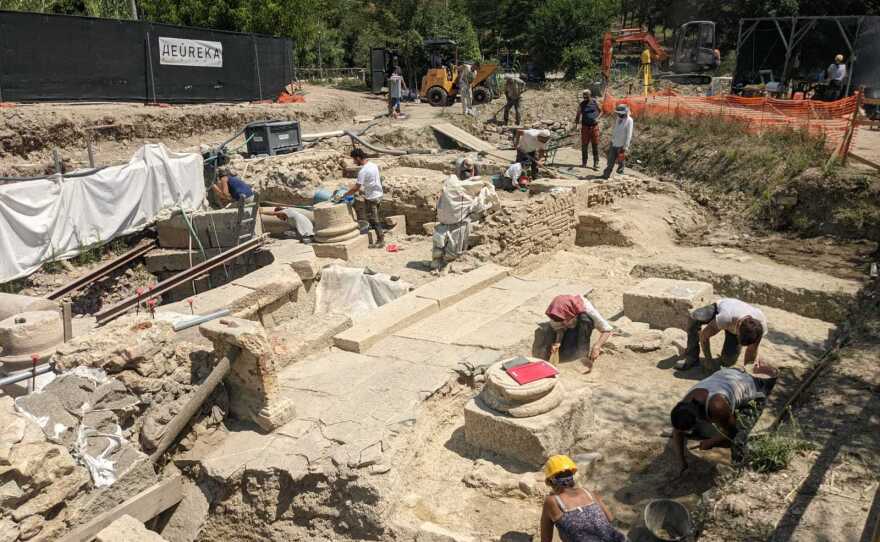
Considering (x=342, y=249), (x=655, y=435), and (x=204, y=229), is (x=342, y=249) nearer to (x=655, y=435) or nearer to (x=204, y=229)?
(x=204, y=229)

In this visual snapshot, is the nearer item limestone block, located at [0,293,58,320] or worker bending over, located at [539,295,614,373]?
limestone block, located at [0,293,58,320]

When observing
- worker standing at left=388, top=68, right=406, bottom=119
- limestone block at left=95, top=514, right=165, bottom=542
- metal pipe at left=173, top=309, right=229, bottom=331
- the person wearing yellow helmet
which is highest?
worker standing at left=388, top=68, right=406, bottom=119

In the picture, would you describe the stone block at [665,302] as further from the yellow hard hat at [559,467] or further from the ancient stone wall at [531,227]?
the yellow hard hat at [559,467]

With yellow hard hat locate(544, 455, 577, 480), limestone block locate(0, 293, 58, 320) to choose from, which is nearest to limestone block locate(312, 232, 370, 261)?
limestone block locate(0, 293, 58, 320)

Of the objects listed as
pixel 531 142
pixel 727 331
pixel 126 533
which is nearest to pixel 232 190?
pixel 531 142

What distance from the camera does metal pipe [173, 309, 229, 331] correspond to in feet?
21.0

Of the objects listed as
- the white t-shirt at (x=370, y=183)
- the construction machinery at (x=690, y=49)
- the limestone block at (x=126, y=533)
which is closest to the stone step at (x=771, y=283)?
the white t-shirt at (x=370, y=183)

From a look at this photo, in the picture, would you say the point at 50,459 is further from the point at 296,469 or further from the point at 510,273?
the point at 510,273

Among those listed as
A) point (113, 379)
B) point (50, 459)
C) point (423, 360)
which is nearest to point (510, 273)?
point (423, 360)

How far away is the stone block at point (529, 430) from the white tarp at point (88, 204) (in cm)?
812

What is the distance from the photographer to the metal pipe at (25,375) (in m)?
5.23

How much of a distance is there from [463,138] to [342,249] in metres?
7.77

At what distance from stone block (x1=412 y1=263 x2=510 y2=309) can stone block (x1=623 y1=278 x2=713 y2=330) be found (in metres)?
1.71

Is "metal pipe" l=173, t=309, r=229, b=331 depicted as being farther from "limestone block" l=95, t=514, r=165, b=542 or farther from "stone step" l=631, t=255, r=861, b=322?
"stone step" l=631, t=255, r=861, b=322
